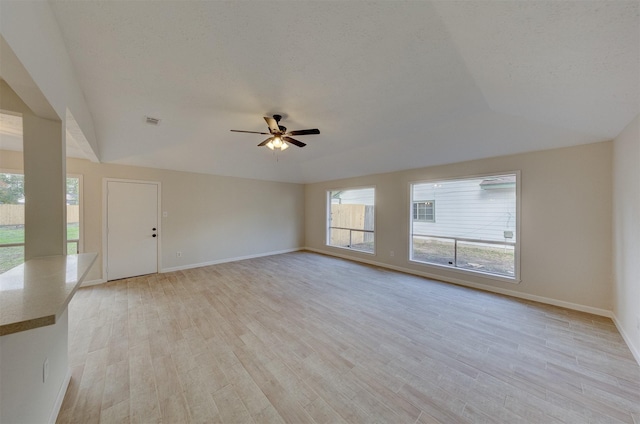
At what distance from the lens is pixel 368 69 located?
2.35 m

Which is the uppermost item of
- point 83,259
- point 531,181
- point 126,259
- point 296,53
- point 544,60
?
point 296,53

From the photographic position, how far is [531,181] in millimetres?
3486

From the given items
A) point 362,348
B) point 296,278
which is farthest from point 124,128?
point 362,348

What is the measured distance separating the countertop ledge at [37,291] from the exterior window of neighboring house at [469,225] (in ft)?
16.5

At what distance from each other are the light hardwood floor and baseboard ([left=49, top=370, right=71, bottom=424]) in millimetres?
42

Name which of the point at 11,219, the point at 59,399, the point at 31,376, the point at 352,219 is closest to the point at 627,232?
the point at 352,219

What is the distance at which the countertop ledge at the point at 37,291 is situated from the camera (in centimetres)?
79

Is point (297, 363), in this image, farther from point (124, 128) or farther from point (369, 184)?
point (369, 184)

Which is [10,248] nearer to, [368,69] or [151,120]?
[151,120]

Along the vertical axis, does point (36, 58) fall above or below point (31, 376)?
above

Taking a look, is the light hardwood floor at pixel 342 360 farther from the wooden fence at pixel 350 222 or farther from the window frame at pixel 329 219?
the wooden fence at pixel 350 222

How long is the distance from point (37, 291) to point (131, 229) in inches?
172

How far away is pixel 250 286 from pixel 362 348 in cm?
246

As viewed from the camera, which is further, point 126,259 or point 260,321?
point 126,259
